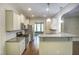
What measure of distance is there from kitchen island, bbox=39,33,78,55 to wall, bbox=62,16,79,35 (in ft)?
0.70

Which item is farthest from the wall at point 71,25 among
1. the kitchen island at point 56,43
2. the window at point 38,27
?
the window at point 38,27

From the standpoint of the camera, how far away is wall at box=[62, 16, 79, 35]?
2945 millimetres

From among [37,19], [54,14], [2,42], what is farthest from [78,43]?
[2,42]

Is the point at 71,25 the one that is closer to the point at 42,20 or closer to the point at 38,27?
the point at 42,20

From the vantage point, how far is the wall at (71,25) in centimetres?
295

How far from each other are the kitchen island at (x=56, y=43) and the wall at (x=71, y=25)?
0.21 metres

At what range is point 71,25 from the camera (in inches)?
124

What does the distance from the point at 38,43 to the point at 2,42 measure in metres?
1.00

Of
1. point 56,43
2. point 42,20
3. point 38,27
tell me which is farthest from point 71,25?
point 38,27

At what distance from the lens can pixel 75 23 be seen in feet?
10.2

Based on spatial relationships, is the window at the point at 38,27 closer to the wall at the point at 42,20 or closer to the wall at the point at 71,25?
the wall at the point at 42,20

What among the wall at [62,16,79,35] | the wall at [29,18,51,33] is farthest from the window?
the wall at [62,16,79,35]

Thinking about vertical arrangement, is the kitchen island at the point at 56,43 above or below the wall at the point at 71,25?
below
